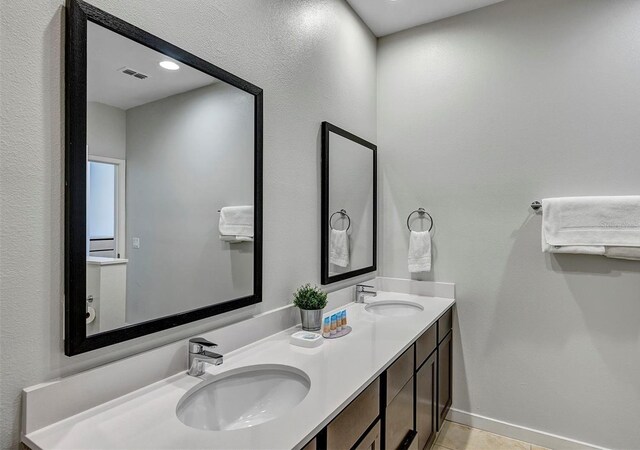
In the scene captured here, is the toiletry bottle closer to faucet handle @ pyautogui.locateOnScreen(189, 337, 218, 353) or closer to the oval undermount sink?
faucet handle @ pyautogui.locateOnScreen(189, 337, 218, 353)

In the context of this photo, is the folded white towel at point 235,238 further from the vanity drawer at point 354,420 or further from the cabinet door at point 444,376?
the cabinet door at point 444,376

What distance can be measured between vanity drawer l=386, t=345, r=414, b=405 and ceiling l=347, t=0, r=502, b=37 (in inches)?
81.6

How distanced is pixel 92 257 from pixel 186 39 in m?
0.80

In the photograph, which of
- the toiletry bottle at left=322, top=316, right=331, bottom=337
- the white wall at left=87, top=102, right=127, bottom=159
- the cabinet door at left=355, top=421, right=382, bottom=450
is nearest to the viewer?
the white wall at left=87, top=102, right=127, bottom=159

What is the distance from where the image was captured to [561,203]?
6.74 feet

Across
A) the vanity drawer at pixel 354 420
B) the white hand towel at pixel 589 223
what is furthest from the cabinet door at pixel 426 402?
the white hand towel at pixel 589 223

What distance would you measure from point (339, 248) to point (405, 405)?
0.91 metres

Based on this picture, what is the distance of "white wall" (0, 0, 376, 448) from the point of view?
89 centimetres

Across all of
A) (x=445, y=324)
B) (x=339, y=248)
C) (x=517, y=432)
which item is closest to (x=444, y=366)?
(x=445, y=324)

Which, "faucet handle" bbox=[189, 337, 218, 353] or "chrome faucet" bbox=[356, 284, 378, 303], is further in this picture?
"chrome faucet" bbox=[356, 284, 378, 303]

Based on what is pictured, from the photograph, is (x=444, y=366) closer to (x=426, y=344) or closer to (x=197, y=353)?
(x=426, y=344)

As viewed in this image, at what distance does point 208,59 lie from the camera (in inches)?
54.7

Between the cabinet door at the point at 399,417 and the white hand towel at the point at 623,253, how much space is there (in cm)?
126

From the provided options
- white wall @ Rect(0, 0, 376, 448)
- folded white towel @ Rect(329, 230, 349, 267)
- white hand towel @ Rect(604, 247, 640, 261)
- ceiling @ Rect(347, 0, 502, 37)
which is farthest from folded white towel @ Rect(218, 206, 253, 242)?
white hand towel @ Rect(604, 247, 640, 261)
